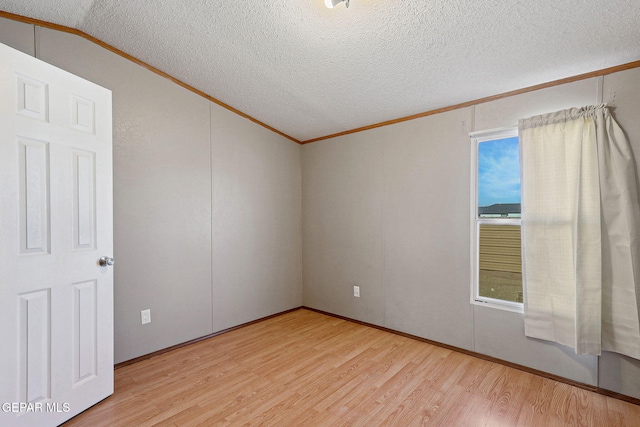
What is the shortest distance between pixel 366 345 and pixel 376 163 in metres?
1.92

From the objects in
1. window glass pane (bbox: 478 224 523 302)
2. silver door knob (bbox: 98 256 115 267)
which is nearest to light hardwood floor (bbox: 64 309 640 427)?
window glass pane (bbox: 478 224 523 302)

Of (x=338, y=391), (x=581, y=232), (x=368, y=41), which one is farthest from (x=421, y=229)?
(x=368, y=41)

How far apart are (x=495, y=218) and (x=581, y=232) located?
0.60m

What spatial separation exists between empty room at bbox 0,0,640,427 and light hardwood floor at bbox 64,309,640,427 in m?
0.02

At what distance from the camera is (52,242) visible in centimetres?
171

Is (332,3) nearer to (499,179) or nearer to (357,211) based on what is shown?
(499,179)

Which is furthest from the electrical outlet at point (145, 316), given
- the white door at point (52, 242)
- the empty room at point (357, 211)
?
the white door at point (52, 242)

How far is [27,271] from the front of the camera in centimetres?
161

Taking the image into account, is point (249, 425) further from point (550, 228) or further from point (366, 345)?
point (550, 228)

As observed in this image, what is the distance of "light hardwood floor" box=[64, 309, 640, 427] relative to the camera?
181 centimetres

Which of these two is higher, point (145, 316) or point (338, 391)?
point (145, 316)

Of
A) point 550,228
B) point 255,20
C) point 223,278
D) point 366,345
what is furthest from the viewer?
point 223,278

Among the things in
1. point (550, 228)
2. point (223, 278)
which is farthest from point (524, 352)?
point (223, 278)

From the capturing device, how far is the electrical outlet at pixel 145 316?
101 inches
